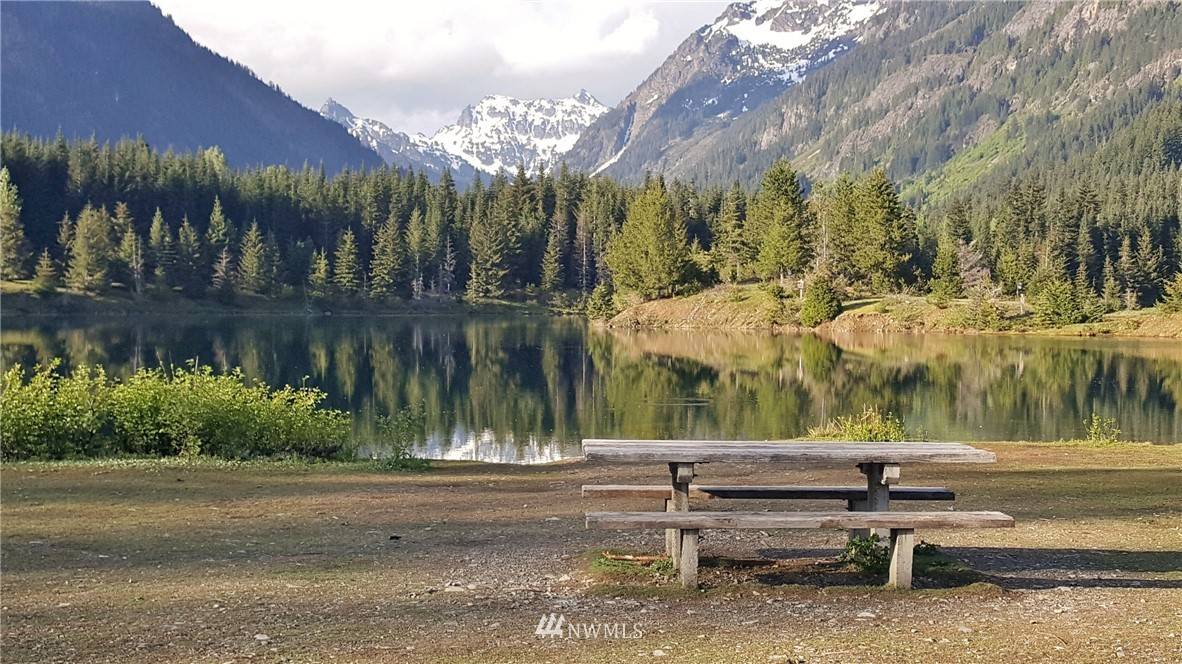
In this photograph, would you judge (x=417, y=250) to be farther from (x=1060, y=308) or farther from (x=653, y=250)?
(x=1060, y=308)

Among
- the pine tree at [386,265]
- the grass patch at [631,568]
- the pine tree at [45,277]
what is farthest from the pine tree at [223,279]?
the grass patch at [631,568]

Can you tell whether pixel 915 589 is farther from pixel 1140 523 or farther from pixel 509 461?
pixel 509 461

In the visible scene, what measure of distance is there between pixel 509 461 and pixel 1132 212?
5847 inches

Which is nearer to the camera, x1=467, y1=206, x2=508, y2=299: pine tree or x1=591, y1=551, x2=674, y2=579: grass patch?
x1=591, y1=551, x2=674, y2=579: grass patch

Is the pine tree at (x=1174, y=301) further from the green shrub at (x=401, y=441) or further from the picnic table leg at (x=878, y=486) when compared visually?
the picnic table leg at (x=878, y=486)

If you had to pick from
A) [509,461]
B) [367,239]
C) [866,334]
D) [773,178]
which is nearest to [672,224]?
[773,178]

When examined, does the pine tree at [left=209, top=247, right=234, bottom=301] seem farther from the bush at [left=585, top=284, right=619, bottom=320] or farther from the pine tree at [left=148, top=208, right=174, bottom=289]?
the bush at [left=585, top=284, right=619, bottom=320]

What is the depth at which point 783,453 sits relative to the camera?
9.91m

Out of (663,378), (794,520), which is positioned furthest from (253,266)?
(794,520)

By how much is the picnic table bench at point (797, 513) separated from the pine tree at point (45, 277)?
121 meters

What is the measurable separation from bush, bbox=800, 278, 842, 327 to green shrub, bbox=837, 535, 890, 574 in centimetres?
8608

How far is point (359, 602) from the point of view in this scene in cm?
974

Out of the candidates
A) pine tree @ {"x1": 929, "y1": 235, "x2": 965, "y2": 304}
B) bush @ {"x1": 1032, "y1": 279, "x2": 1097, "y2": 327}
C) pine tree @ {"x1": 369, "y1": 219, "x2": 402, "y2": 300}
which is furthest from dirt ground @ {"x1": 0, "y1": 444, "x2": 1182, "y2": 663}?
pine tree @ {"x1": 369, "y1": 219, "x2": 402, "y2": 300}

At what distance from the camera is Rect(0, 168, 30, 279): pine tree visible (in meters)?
114
